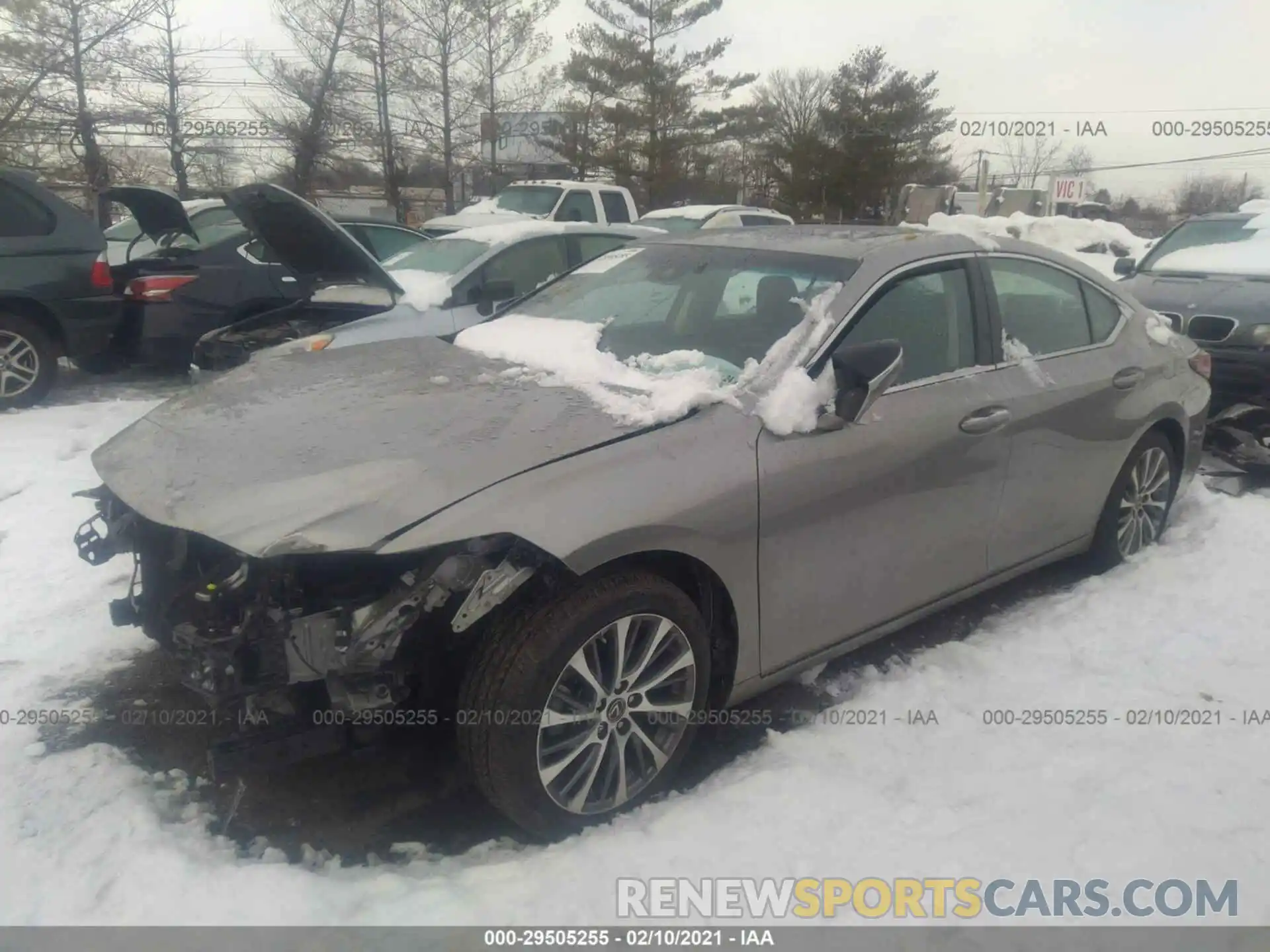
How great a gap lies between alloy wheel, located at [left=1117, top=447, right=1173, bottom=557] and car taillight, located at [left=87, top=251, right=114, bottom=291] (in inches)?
285

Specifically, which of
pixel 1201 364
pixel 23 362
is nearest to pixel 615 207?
pixel 23 362

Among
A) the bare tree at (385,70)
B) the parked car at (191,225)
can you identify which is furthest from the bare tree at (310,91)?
the parked car at (191,225)

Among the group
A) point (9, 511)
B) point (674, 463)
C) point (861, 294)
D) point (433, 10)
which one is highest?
point (433, 10)

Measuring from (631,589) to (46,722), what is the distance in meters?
2.11

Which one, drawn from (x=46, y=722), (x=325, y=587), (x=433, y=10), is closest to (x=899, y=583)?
(x=325, y=587)

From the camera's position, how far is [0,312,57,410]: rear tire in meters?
7.14

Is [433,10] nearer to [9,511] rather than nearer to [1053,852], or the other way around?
[9,511]

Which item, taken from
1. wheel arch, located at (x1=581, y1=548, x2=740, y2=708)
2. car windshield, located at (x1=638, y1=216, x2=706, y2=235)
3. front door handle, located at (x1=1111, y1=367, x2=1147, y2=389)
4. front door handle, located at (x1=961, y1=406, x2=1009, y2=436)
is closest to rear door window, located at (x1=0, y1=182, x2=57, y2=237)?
wheel arch, located at (x1=581, y1=548, x2=740, y2=708)

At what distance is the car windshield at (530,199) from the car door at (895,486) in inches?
407

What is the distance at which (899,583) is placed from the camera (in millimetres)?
3348

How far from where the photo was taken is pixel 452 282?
6.82m

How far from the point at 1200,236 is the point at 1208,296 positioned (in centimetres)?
183

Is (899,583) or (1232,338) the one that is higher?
(1232,338)

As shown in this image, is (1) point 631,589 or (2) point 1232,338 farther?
(2) point 1232,338
